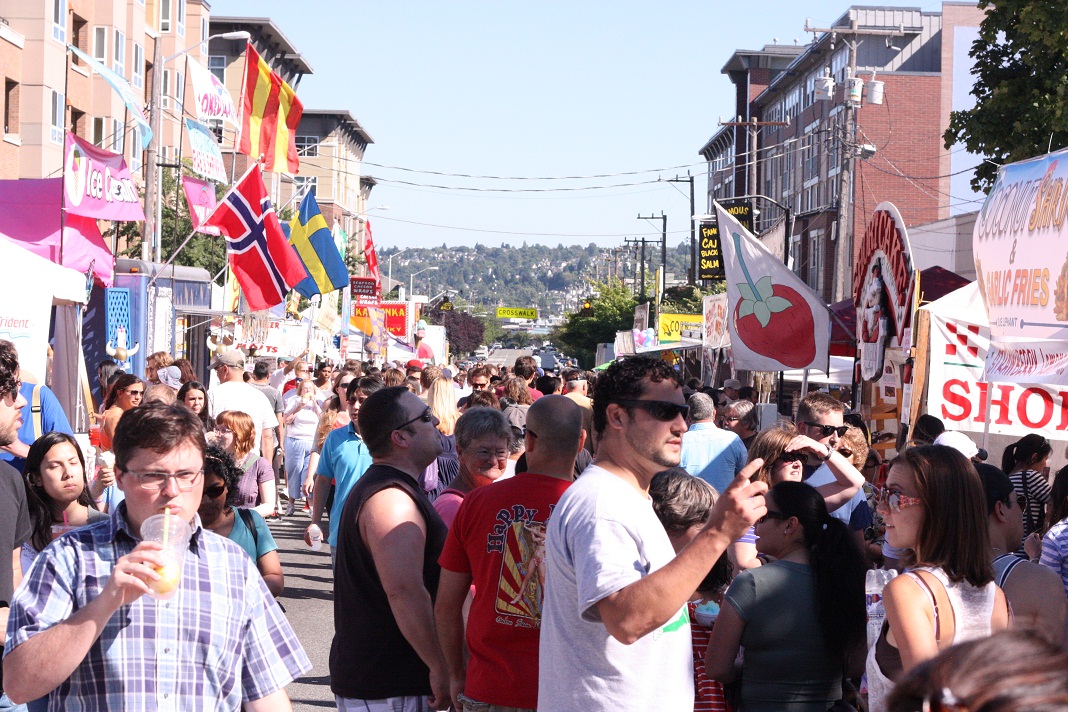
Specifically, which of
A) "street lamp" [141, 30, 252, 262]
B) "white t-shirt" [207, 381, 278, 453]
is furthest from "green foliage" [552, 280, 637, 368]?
"white t-shirt" [207, 381, 278, 453]

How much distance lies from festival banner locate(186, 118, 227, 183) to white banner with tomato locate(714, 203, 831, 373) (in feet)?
26.6

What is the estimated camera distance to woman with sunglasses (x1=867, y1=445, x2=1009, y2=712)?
3432 millimetres

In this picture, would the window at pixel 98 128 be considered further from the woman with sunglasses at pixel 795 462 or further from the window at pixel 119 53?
the woman with sunglasses at pixel 795 462

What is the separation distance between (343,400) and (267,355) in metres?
21.7

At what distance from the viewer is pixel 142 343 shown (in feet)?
62.8

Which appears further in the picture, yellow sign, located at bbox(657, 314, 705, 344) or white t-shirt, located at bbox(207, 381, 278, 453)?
yellow sign, located at bbox(657, 314, 705, 344)

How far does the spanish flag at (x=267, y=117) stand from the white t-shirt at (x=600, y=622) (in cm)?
1806

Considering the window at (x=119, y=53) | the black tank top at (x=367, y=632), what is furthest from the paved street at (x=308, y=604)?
the window at (x=119, y=53)

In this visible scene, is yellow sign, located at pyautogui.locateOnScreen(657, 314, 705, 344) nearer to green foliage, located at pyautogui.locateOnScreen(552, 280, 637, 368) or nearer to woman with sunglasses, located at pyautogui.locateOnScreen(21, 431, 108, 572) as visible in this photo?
woman with sunglasses, located at pyautogui.locateOnScreen(21, 431, 108, 572)

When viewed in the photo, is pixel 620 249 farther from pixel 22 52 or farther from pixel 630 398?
pixel 630 398

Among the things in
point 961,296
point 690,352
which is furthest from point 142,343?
point 690,352

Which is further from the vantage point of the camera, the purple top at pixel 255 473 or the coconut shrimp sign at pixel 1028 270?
the purple top at pixel 255 473

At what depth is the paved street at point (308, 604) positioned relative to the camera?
7.75m

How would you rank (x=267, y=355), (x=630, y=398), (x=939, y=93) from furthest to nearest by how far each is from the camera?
(x=939, y=93) < (x=267, y=355) < (x=630, y=398)
